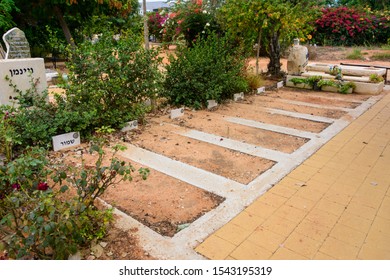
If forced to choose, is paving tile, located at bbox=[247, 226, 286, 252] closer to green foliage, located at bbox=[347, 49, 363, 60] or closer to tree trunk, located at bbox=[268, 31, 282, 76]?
tree trunk, located at bbox=[268, 31, 282, 76]

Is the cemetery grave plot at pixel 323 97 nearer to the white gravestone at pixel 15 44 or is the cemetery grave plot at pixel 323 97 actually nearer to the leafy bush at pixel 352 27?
the white gravestone at pixel 15 44

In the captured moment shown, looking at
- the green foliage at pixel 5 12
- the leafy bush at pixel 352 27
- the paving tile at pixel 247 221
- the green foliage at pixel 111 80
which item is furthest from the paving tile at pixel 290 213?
the leafy bush at pixel 352 27

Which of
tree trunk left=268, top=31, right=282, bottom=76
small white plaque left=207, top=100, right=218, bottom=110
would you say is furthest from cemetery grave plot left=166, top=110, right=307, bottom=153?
tree trunk left=268, top=31, right=282, bottom=76

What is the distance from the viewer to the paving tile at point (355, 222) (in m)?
2.82

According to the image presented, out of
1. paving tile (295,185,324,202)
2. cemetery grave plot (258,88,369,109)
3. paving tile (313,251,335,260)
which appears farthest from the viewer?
cemetery grave plot (258,88,369,109)

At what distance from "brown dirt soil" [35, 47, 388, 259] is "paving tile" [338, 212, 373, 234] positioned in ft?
3.46

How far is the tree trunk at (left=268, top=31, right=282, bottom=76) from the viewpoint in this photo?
31.3ft

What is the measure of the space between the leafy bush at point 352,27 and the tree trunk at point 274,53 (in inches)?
371

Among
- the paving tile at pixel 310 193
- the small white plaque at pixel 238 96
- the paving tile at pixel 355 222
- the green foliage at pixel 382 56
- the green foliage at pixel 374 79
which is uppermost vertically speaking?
the green foliage at pixel 382 56

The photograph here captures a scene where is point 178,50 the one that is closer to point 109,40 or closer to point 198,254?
point 109,40

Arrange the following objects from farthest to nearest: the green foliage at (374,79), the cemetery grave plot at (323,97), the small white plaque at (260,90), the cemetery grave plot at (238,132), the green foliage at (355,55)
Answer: the green foliage at (355,55)
the green foliage at (374,79)
the small white plaque at (260,90)
the cemetery grave plot at (323,97)
the cemetery grave plot at (238,132)

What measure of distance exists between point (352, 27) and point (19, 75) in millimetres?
16750

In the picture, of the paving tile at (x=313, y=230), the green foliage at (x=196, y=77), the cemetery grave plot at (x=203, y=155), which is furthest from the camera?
the green foliage at (x=196, y=77)

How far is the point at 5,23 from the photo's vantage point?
1016cm
